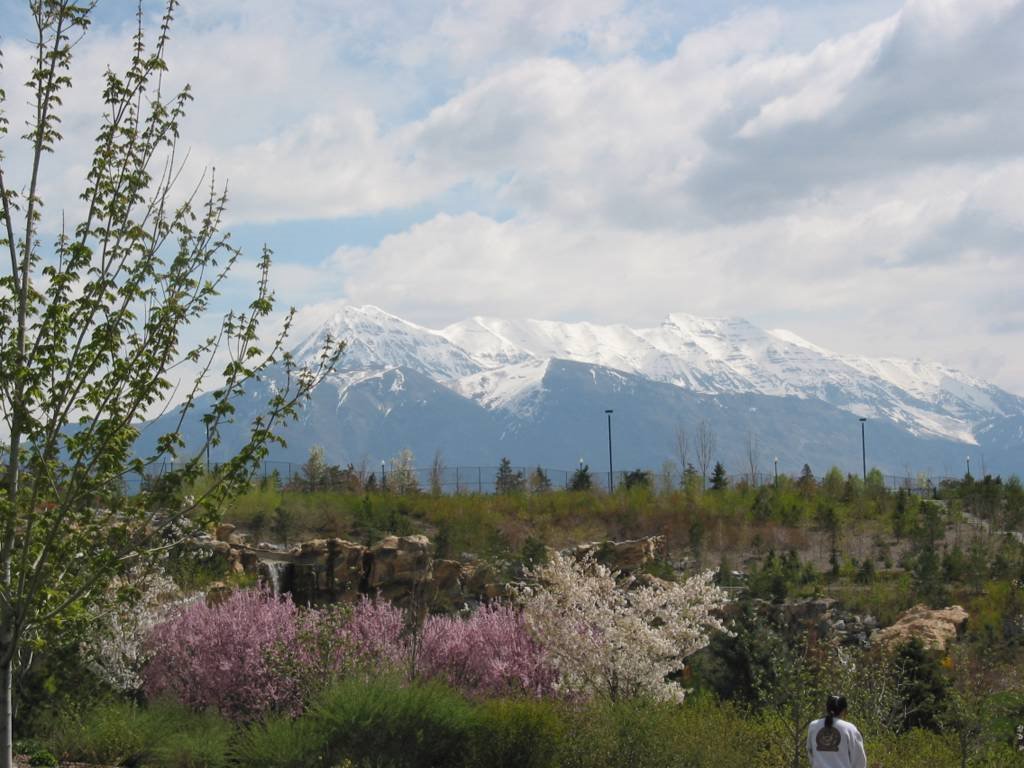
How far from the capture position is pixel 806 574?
26641 mm

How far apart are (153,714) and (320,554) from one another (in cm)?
1158

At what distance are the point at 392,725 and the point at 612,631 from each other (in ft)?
11.1

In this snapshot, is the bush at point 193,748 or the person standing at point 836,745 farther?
the bush at point 193,748

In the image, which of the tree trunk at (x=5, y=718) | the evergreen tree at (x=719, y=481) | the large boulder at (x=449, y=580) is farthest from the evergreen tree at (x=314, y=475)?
the tree trunk at (x=5, y=718)

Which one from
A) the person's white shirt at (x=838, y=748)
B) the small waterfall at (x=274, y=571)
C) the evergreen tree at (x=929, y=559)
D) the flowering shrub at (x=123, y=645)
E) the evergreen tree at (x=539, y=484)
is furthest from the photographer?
the evergreen tree at (x=539, y=484)

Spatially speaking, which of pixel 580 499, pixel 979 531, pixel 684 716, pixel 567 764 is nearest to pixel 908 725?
pixel 684 716

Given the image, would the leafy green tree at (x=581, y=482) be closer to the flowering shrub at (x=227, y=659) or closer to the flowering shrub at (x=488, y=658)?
A: the flowering shrub at (x=488, y=658)

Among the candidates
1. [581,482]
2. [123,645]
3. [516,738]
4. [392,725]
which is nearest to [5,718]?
[392,725]

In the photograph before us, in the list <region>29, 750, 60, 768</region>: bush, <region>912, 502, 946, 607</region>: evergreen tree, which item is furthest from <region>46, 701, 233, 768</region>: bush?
<region>912, 502, 946, 607</region>: evergreen tree

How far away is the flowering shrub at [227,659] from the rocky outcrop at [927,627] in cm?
857

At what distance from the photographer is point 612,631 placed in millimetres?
13078

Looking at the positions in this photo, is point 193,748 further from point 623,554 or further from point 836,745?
point 623,554

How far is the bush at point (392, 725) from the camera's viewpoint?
34.5 feet

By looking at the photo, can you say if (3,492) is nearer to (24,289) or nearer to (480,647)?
(24,289)
